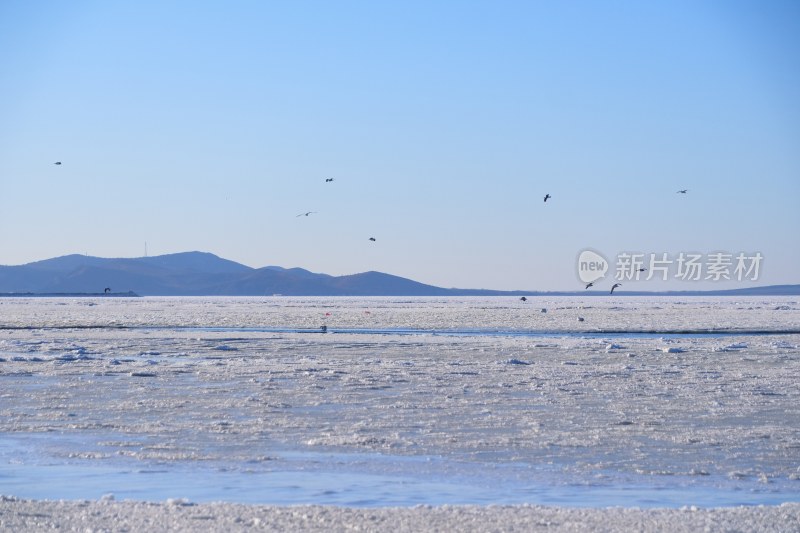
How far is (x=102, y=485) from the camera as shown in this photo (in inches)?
351

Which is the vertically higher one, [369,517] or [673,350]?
[673,350]

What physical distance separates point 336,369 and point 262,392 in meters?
3.68

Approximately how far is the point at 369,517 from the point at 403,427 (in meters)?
4.37

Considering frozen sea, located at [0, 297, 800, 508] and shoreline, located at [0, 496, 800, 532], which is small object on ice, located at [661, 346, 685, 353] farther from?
shoreline, located at [0, 496, 800, 532]

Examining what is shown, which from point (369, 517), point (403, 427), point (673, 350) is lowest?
point (369, 517)

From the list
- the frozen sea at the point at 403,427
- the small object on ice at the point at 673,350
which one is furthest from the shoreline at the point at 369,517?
the small object on ice at the point at 673,350

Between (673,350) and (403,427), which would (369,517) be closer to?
(403,427)

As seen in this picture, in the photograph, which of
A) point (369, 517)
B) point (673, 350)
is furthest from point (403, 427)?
point (673, 350)

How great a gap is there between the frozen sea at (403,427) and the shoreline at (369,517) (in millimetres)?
397

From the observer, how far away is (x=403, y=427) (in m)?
12.0

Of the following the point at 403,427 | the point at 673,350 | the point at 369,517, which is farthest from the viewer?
the point at 673,350

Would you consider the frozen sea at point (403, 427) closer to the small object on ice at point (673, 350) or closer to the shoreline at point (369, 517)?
the shoreline at point (369, 517)

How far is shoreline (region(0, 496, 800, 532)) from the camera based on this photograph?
7320 millimetres

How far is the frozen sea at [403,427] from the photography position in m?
8.91
